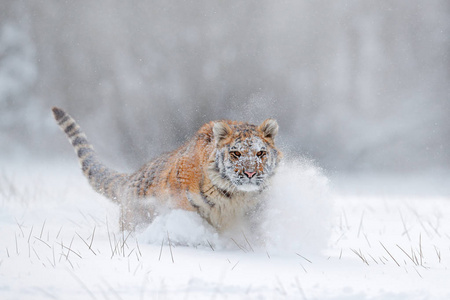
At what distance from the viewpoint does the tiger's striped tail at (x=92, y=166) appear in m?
5.24

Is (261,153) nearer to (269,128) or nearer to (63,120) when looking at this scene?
(269,128)

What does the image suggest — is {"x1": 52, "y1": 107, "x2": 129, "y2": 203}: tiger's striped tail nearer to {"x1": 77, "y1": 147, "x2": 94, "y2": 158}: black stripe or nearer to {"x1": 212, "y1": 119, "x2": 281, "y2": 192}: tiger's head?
{"x1": 77, "y1": 147, "x2": 94, "y2": 158}: black stripe

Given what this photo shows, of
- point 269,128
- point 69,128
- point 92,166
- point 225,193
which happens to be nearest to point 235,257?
point 225,193

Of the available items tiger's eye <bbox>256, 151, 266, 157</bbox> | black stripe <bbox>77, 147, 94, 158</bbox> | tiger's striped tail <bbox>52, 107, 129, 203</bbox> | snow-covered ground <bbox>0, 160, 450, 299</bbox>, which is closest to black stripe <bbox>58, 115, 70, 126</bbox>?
tiger's striped tail <bbox>52, 107, 129, 203</bbox>

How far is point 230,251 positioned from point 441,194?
23.1ft

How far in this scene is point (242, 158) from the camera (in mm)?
3906

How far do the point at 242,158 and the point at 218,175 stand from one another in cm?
27

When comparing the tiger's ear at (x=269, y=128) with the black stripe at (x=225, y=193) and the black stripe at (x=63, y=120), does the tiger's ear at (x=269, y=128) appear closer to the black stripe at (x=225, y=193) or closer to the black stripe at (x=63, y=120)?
the black stripe at (x=225, y=193)

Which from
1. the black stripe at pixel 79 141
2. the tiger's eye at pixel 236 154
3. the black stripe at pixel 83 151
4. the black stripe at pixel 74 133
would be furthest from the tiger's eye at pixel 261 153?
the black stripe at pixel 74 133

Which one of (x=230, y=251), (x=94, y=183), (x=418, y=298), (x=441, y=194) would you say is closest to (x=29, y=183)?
(x=94, y=183)

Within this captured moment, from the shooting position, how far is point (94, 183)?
18.0ft


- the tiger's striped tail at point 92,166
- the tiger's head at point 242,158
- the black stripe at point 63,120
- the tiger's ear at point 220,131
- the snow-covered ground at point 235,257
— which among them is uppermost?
the black stripe at point 63,120

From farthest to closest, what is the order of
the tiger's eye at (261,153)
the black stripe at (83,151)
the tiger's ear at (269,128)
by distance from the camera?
1. the black stripe at (83,151)
2. the tiger's ear at (269,128)
3. the tiger's eye at (261,153)

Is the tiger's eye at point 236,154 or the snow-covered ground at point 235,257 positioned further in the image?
the tiger's eye at point 236,154
